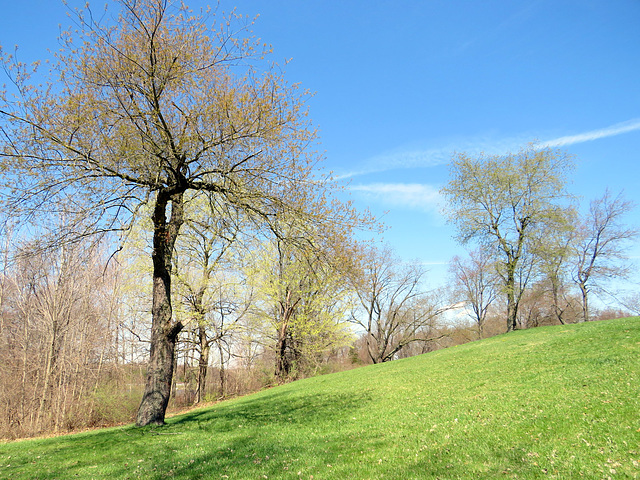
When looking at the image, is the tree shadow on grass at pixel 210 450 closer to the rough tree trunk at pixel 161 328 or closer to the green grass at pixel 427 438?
the green grass at pixel 427 438

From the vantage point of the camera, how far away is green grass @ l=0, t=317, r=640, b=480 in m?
4.54

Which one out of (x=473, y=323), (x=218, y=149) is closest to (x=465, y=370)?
(x=218, y=149)

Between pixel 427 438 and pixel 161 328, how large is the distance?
7.36 m

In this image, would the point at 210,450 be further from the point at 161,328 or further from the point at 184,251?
the point at 184,251

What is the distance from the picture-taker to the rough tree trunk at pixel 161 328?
9773 mm

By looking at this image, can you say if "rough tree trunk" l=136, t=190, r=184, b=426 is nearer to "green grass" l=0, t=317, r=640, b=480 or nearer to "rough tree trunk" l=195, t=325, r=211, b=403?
"green grass" l=0, t=317, r=640, b=480

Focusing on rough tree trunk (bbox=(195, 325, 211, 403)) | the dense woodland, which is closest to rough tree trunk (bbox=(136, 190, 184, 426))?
the dense woodland

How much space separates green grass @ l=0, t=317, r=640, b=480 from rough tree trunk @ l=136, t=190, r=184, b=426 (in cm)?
77

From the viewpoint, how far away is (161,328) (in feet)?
32.7

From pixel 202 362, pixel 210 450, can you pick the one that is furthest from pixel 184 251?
pixel 210 450

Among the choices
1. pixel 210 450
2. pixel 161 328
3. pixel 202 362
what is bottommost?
pixel 210 450

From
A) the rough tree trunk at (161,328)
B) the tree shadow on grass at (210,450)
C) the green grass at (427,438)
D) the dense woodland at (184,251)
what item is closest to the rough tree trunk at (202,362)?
the dense woodland at (184,251)

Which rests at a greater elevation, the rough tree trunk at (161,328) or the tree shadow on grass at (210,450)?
the rough tree trunk at (161,328)

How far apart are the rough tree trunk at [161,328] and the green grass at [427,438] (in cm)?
77
